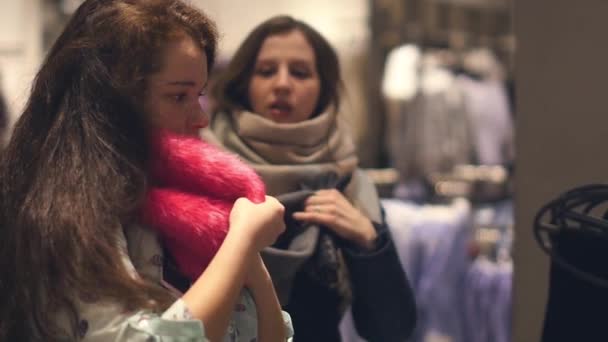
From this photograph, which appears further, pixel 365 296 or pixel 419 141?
pixel 419 141

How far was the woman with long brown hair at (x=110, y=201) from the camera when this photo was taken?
3.36ft

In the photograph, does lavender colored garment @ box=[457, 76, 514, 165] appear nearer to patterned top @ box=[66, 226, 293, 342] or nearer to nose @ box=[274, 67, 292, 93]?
nose @ box=[274, 67, 292, 93]

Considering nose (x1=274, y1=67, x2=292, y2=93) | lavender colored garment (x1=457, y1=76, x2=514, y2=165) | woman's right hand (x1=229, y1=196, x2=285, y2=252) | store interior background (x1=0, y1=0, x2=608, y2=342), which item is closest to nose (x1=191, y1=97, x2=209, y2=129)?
woman's right hand (x1=229, y1=196, x2=285, y2=252)

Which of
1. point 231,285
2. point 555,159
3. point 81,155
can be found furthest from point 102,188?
point 555,159

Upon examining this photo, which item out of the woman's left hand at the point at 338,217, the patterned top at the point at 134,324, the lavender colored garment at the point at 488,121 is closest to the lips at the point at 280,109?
the woman's left hand at the point at 338,217

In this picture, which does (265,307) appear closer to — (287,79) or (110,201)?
(110,201)

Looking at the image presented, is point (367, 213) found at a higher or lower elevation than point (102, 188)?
lower

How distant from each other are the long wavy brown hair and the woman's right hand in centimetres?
12

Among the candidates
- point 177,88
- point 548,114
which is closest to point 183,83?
point 177,88

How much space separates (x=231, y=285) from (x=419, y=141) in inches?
123

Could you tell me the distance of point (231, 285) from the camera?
3.45 ft

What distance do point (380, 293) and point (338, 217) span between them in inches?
6.5

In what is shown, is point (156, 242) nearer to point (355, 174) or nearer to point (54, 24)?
point (355, 174)

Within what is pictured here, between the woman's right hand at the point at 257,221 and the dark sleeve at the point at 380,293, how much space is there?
1.69 ft
